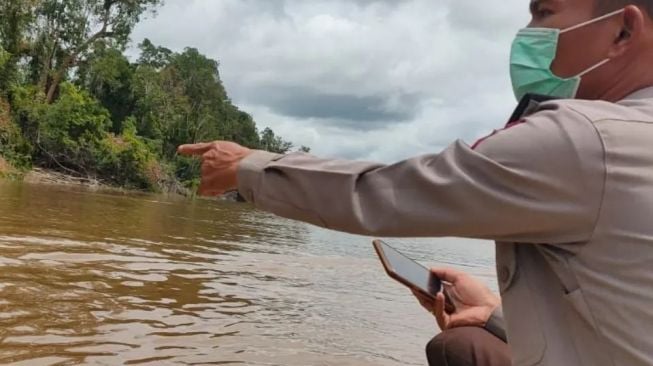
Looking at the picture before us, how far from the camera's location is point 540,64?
47.0 inches

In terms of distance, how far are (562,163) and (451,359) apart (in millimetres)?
1128

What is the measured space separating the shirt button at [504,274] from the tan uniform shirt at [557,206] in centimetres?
6

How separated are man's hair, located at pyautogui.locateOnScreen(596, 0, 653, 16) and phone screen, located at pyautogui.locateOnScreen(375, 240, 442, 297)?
36.2 inches

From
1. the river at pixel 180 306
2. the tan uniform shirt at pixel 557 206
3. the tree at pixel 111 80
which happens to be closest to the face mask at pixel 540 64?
the tan uniform shirt at pixel 557 206

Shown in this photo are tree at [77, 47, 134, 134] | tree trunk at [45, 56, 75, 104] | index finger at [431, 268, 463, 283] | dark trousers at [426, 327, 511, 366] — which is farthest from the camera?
tree at [77, 47, 134, 134]

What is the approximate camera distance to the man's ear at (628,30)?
1058 millimetres

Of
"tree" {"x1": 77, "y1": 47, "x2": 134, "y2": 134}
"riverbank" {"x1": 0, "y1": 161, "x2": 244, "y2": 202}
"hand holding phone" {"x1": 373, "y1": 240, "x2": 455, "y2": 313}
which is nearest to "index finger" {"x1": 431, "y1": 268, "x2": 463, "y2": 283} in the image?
"hand holding phone" {"x1": 373, "y1": 240, "x2": 455, "y2": 313}

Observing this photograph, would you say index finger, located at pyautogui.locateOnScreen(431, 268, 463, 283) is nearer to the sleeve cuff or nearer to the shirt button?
the shirt button

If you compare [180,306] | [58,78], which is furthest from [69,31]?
[180,306]

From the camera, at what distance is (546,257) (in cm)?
96

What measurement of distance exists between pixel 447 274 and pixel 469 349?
0.30 meters

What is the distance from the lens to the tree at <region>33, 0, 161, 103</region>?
104ft

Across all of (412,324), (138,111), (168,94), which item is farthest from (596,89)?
(168,94)

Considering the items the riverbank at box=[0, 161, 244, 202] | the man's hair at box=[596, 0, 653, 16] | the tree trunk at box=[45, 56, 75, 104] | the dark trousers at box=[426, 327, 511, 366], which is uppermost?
the tree trunk at box=[45, 56, 75, 104]
